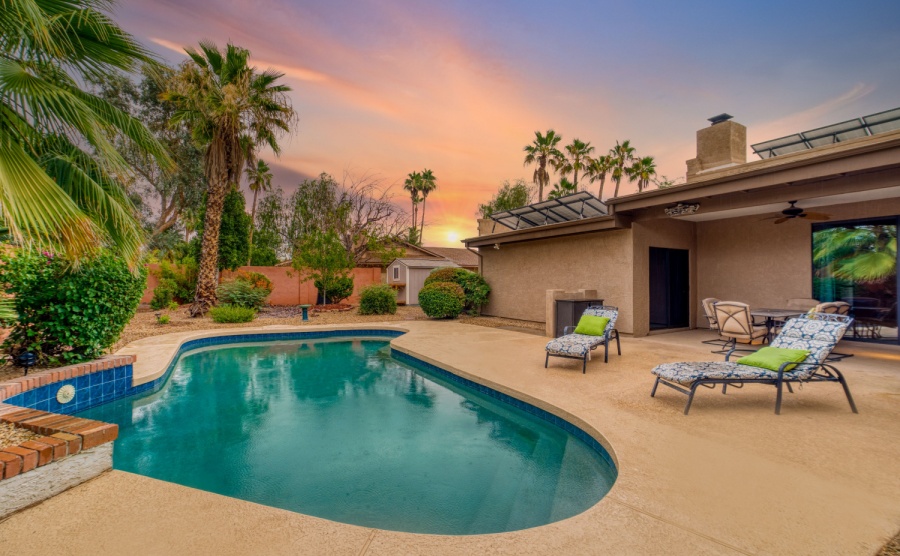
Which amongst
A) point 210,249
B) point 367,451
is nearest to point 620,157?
point 210,249

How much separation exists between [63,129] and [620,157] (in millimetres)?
28771

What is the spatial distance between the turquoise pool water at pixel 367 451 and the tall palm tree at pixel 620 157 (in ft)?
82.5

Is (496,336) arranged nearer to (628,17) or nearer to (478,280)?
(478,280)

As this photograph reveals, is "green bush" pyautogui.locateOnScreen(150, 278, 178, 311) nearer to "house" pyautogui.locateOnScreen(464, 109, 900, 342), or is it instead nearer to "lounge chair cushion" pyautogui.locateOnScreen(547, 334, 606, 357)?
"house" pyautogui.locateOnScreen(464, 109, 900, 342)

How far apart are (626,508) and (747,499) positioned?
0.83 metres

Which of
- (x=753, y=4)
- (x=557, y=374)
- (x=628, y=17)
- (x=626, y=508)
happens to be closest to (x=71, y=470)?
(x=626, y=508)

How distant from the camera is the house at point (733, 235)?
7199 mm

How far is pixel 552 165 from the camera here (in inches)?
1126

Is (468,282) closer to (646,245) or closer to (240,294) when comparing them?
(646,245)

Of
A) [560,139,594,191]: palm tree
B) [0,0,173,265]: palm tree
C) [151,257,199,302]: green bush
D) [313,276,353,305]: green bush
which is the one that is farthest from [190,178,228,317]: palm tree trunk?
[560,139,594,191]: palm tree

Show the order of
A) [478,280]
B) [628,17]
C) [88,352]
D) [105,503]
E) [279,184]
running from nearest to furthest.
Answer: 1. [105,503]
2. [88,352]
3. [628,17]
4. [478,280]
5. [279,184]

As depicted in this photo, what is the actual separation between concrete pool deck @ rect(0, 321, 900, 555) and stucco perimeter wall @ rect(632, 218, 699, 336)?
528 cm

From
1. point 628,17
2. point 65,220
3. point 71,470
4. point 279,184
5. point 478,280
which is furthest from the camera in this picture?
point 279,184

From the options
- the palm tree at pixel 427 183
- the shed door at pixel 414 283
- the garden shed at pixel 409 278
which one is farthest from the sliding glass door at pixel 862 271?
the palm tree at pixel 427 183
